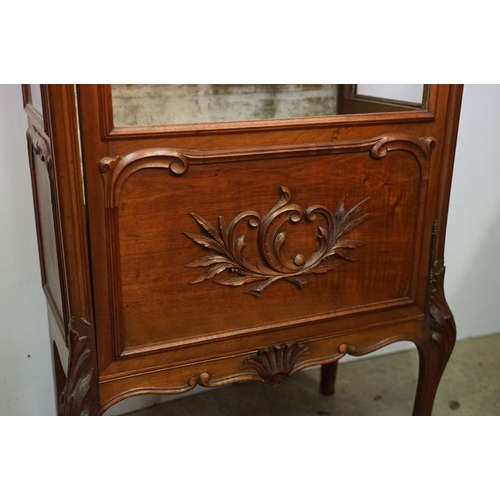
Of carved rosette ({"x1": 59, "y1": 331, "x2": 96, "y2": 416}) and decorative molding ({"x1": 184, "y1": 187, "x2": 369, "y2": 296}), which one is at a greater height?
decorative molding ({"x1": 184, "y1": 187, "x2": 369, "y2": 296})

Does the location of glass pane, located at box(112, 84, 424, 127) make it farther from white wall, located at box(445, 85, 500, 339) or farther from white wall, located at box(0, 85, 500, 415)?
white wall, located at box(445, 85, 500, 339)

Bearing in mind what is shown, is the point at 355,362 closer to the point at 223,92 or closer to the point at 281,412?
the point at 281,412

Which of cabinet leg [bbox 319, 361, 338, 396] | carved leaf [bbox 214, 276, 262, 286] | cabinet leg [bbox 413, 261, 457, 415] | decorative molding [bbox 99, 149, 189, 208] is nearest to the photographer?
decorative molding [bbox 99, 149, 189, 208]

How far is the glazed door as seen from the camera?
0.83 metres

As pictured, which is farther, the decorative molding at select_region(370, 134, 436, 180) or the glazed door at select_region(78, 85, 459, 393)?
the decorative molding at select_region(370, 134, 436, 180)

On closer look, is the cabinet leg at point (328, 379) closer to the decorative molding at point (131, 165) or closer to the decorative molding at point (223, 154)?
the decorative molding at point (223, 154)

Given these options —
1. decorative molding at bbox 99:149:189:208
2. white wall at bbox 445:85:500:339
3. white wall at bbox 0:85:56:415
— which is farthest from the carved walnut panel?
white wall at bbox 445:85:500:339

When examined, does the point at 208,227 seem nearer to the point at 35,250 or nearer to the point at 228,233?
the point at 228,233

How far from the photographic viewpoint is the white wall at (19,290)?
1.13 metres

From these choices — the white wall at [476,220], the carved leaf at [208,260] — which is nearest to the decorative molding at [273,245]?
the carved leaf at [208,260]

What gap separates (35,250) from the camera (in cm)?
121

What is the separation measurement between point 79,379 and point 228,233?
284 millimetres

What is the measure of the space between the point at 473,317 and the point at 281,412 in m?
0.63

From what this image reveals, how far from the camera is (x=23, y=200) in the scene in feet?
3.84
